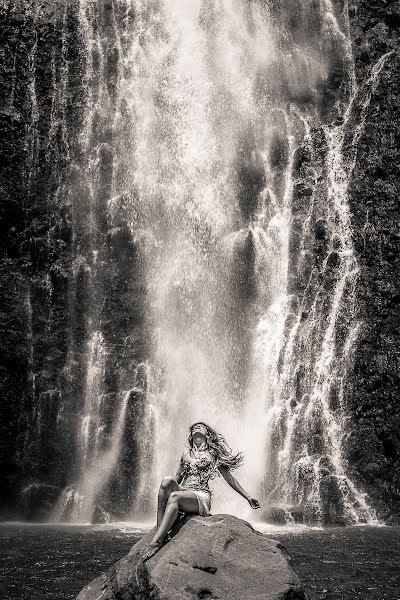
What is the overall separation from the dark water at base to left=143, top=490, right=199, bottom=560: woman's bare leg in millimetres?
3138

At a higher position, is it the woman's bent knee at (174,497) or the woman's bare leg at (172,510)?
the woman's bent knee at (174,497)

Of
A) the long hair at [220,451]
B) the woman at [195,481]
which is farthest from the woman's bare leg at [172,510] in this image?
the long hair at [220,451]

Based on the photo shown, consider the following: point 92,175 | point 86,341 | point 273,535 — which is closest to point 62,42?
point 92,175

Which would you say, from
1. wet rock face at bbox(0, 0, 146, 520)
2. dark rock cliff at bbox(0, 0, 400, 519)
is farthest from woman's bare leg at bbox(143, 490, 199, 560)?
wet rock face at bbox(0, 0, 146, 520)

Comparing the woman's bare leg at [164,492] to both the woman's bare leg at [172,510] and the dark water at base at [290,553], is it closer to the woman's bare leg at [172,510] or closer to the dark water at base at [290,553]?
the woman's bare leg at [172,510]

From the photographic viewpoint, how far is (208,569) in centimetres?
748

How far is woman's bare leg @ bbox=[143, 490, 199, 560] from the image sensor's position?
25.3ft

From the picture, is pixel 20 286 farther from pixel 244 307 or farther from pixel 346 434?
pixel 346 434

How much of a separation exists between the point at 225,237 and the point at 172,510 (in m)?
19.1

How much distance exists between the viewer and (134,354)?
81.3 feet

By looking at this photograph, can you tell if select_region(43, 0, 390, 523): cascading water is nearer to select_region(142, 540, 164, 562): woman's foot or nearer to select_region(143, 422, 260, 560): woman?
select_region(143, 422, 260, 560): woman

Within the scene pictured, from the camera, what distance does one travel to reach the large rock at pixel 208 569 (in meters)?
7.22

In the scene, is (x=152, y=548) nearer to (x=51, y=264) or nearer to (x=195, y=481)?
(x=195, y=481)

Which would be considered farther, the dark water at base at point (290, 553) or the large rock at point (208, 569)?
the dark water at base at point (290, 553)
